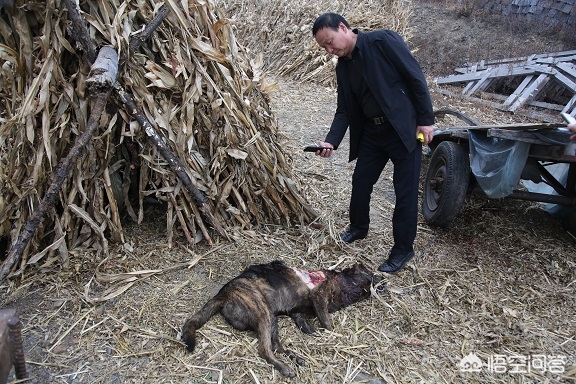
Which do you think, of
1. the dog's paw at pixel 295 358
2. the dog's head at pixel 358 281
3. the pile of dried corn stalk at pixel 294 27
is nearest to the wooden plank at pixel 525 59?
the pile of dried corn stalk at pixel 294 27

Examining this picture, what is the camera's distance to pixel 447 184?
3943 millimetres

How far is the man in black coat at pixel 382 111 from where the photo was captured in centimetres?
317

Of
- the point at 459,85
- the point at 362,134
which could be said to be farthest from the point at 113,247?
the point at 459,85

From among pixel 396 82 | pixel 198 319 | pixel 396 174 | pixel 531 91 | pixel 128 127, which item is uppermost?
pixel 396 82

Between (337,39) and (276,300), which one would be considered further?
(337,39)

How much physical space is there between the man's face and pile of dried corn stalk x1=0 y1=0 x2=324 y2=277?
0.81 m

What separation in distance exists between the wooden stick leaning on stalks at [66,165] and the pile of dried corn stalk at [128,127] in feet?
0.10

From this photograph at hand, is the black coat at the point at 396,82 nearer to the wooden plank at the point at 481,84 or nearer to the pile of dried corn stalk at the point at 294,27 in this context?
the pile of dried corn stalk at the point at 294,27

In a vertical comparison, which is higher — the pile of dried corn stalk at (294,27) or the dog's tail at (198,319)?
the pile of dried corn stalk at (294,27)

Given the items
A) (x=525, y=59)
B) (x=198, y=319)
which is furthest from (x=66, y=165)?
(x=525, y=59)

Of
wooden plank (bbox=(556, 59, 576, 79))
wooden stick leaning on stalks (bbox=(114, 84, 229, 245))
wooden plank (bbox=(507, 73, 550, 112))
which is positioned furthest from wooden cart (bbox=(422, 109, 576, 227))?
wooden plank (bbox=(556, 59, 576, 79))

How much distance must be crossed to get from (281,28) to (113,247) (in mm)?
7918

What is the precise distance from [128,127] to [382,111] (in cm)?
176

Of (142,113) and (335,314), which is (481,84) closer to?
(335,314)
